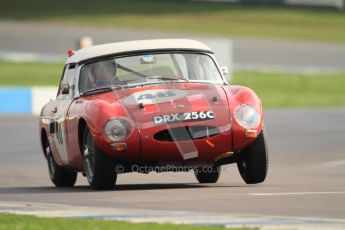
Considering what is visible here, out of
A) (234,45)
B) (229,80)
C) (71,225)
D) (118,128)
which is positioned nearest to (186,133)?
(118,128)

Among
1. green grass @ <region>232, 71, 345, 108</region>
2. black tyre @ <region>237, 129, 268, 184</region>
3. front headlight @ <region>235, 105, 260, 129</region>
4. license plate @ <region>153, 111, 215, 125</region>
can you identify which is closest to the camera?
license plate @ <region>153, 111, 215, 125</region>

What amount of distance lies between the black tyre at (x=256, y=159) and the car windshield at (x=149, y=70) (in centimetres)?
105

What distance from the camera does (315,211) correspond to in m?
7.95

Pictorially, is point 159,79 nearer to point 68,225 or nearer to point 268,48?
point 68,225

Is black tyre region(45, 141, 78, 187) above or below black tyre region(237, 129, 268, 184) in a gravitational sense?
below

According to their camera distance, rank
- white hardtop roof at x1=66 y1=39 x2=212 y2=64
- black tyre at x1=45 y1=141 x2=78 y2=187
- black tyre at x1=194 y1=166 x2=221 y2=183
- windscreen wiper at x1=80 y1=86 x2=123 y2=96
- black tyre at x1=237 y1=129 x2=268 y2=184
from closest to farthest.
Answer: black tyre at x1=237 y1=129 x2=268 y2=184
windscreen wiper at x1=80 y1=86 x2=123 y2=96
white hardtop roof at x1=66 y1=39 x2=212 y2=64
black tyre at x1=194 y1=166 x2=221 y2=183
black tyre at x1=45 y1=141 x2=78 y2=187

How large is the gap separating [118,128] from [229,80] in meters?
19.3

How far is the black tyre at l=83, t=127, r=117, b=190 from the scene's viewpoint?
33.7 ft

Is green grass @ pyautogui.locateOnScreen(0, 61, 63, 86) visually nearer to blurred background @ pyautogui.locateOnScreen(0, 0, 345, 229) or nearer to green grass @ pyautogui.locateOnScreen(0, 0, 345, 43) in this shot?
blurred background @ pyautogui.locateOnScreen(0, 0, 345, 229)

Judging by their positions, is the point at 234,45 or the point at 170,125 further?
the point at 234,45

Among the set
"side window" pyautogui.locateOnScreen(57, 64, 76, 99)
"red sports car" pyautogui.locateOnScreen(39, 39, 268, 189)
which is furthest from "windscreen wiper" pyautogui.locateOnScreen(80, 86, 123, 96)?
"side window" pyautogui.locateOnScreen(57, 64, 76, 99)

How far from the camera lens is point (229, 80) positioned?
29.3 metres

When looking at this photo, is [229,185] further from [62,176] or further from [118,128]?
[62,176]

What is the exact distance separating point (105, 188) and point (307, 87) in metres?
21.3
